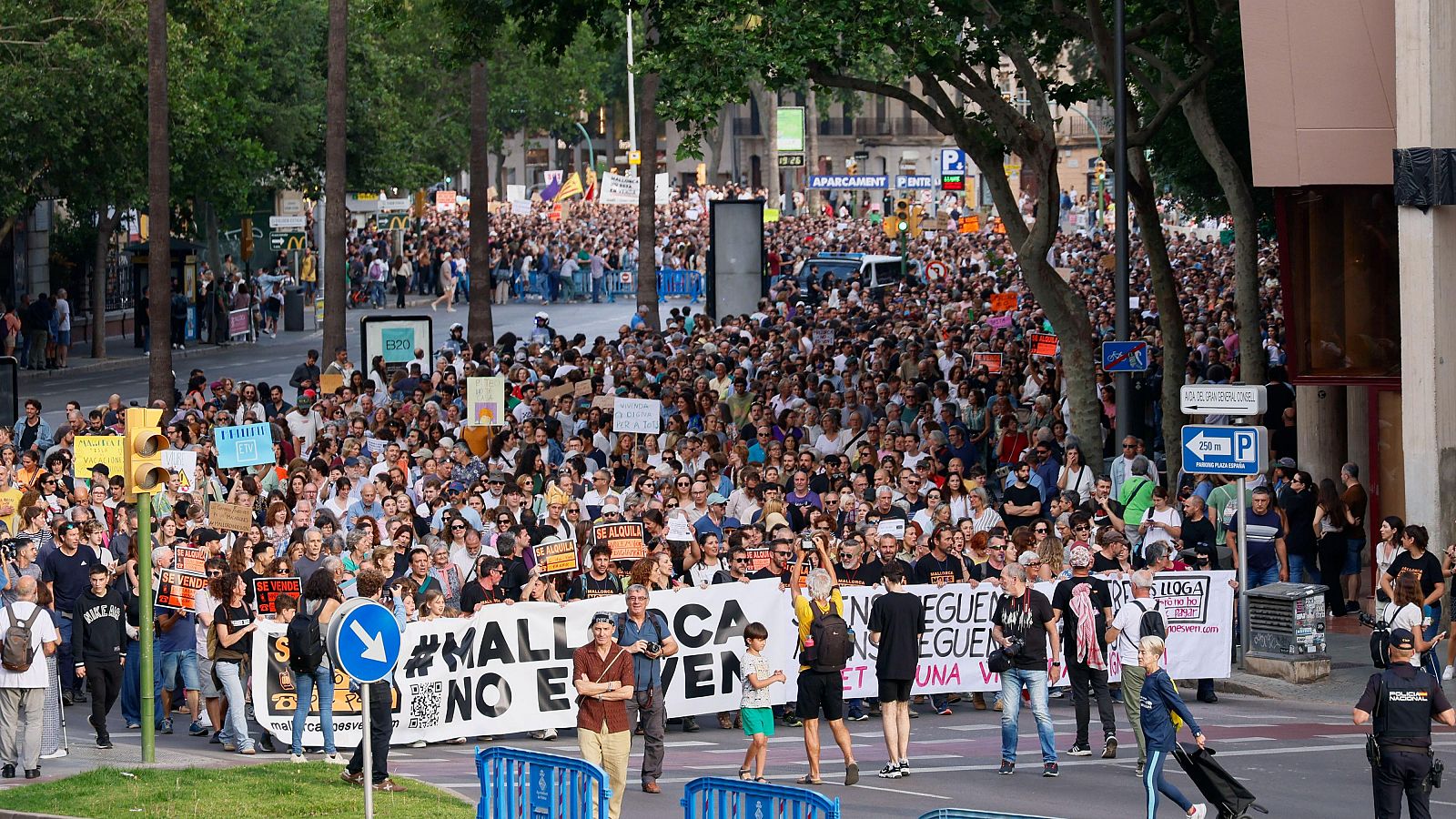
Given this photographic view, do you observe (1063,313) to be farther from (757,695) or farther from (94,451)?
(757,695)

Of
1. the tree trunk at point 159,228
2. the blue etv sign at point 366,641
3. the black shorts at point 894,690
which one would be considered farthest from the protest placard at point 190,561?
the tree trunk at point 159,228

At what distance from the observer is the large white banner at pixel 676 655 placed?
1578cm

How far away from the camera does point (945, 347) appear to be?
106 ft

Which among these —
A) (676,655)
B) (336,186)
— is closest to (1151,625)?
(676,655)

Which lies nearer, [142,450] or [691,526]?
[142,450]

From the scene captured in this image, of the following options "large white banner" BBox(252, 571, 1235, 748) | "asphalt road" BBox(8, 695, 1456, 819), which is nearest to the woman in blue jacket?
A: "asphalt road" BBox(8, 695, 1456, 819)

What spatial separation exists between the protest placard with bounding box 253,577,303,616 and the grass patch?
1.76 meters

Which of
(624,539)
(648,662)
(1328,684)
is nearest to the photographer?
(648,662)

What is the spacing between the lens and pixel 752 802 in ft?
32.5

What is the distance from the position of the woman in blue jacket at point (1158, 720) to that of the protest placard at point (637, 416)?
10618 mm

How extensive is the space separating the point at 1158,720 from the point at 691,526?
7.10 m

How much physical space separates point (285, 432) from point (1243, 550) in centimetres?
1232

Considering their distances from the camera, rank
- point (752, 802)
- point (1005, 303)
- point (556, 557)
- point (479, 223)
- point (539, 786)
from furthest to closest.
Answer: point (479, 223)
point (1005, 303)
point (556, 557)
point (539, 786)
point (752, 802)

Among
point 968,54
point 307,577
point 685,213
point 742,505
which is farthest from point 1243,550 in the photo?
point 685,213
